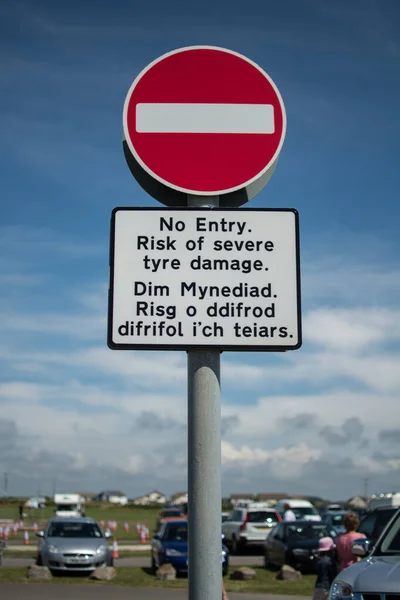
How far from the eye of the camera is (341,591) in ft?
21.1

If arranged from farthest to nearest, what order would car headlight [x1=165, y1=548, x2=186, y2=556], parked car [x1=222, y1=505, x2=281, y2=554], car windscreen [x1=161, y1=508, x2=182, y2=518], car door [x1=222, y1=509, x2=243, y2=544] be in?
car windscreen [x1=161, y1=508, x2=182, y2=518] → car door [x1=222, y1=509, x2=243, y2=544] → parked car [x1=222, y1=505, x2=281, y2=554] → car headlight [x1=165, y1=548, x2=186, y2=556]

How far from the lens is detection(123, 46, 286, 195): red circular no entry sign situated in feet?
10.0

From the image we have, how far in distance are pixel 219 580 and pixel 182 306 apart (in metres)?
0.89

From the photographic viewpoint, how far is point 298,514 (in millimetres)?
39219

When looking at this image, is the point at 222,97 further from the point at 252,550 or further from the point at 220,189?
the point at 252,550

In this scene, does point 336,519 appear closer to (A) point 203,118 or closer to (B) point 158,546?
(B) point 158,546

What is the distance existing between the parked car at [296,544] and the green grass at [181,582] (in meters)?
1.27

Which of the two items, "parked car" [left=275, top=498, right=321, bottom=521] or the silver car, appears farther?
"parked car" [left=275, top=498, right=321, bottom=521]

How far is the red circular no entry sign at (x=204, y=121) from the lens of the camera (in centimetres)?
305

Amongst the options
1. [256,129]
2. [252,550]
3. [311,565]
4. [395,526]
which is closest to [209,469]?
[256,129]

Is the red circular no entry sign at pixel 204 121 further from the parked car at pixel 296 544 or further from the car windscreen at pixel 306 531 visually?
the car windscreen at pixel 306 531

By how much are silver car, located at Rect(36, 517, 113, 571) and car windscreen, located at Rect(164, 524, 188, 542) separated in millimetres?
1811

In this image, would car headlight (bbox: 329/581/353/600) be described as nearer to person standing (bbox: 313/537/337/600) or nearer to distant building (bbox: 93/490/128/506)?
person standing (bbox: 313/537/337/600)


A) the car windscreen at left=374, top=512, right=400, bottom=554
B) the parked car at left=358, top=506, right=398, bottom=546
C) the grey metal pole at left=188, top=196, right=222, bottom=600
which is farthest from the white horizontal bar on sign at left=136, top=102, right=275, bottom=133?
the parked car at left=358, top=506, right=398, bottom=546
